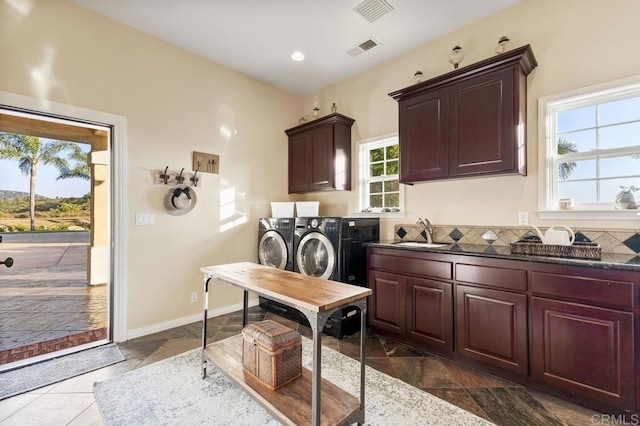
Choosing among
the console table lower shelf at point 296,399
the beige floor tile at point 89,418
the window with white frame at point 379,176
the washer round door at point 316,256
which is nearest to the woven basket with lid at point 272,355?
the console table lower shelf at point 296,399

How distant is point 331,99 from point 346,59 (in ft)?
2.52

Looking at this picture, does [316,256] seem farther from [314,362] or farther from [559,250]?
[559,250]

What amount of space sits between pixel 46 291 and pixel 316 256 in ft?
13.7

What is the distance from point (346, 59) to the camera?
357cm

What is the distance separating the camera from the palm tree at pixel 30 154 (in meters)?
2.91

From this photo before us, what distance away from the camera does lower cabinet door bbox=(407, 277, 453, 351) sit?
2.43m

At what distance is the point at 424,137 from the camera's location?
290 centimetres

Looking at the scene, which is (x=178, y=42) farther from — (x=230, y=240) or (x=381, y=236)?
(x=381, y=236)

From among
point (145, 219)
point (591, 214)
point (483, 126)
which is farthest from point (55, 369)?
point (591, 214)

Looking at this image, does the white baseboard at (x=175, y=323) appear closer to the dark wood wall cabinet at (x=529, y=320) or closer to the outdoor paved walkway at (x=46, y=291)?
the outdoor paved walkway at (x=46, y=291)

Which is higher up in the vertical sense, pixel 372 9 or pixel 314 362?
pixel 372 9

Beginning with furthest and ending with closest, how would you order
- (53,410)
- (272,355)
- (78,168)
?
(78,168)
(53,410)
(272,355)

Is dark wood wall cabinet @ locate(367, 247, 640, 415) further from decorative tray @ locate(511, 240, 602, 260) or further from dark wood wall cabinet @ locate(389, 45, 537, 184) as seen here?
dark wood wall cabinet @ locate(389, 45, 537, 184)

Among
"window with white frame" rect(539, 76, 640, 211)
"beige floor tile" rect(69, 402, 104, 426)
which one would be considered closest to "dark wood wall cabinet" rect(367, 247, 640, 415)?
"window with white frame" rect(539, 76, 640, 211)
